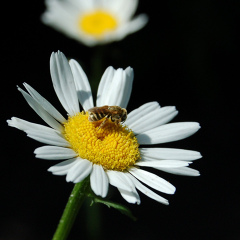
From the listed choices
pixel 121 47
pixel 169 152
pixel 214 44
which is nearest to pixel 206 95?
pixel 214 44

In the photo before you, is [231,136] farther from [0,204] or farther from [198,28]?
[0,204]

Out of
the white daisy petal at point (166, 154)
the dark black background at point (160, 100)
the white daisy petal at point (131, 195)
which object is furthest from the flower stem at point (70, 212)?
the dark black background at point (160, 100)

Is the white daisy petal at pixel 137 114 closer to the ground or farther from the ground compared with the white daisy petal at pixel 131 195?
farther from the ground

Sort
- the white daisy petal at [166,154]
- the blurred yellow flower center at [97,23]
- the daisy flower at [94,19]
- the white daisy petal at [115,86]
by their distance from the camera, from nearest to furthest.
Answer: the white daisy petal at [166,154], the white daisy petal at [115,86], the daisy flower at [94,19], the blurred yellow flower center at [97,23]

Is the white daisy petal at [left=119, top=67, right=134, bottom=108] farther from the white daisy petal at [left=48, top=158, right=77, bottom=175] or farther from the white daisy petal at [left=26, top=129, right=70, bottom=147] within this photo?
the white daisy petal at [left=48, top=158, right=77, bottom=175]

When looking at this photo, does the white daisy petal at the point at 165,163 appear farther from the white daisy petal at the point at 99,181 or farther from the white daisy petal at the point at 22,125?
the white daisy petal at the point at 22,125

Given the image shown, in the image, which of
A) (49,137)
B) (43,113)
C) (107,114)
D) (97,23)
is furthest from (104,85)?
(97,23)
